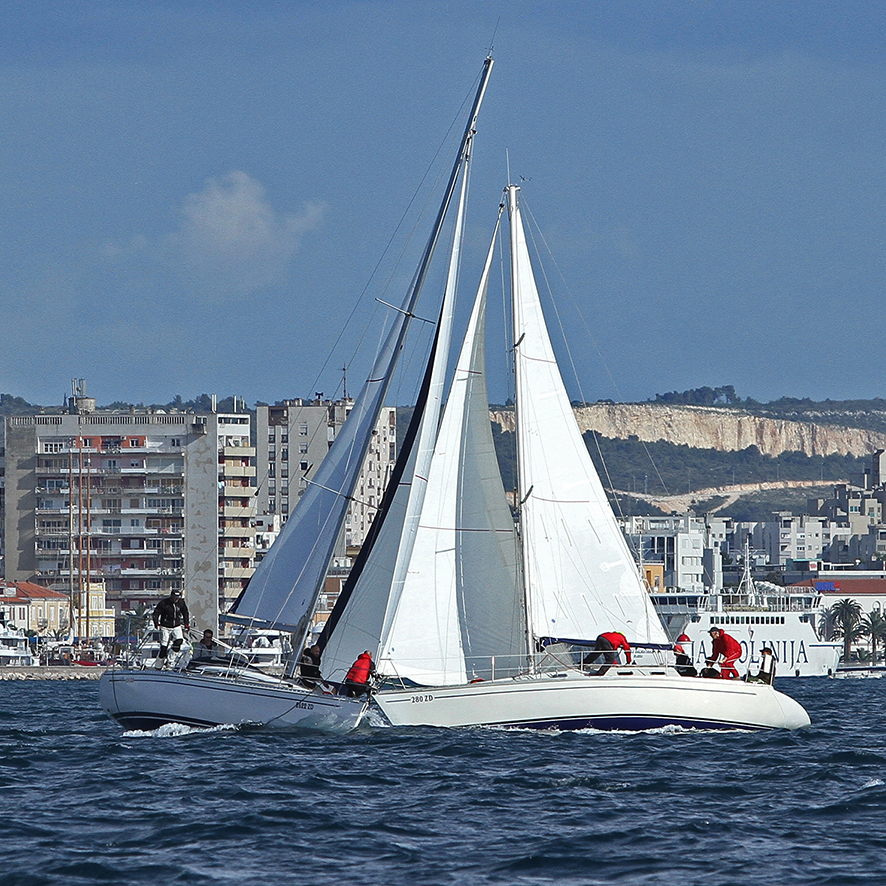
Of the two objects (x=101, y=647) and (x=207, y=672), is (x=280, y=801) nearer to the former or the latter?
(x=207, y=672)

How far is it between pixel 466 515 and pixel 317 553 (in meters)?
2.85

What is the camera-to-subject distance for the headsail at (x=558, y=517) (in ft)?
104

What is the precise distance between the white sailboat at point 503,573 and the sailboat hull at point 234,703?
38.2 inches

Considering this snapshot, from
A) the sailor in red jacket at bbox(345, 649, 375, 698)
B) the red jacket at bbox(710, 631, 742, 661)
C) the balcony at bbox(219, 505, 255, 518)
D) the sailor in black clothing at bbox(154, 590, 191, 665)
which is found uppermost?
the balcony at bbox(219, 505, 255, 518)

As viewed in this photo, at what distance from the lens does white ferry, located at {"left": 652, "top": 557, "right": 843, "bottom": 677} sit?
105938 millimetres

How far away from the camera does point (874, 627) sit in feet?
469

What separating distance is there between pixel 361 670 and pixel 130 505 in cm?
9729

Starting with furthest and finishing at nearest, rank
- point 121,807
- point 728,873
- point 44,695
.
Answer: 1. point 44,695
2. point 121,807
3. point 728,873

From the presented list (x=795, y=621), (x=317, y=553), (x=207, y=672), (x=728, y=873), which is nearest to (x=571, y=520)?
(x=317, y=553)

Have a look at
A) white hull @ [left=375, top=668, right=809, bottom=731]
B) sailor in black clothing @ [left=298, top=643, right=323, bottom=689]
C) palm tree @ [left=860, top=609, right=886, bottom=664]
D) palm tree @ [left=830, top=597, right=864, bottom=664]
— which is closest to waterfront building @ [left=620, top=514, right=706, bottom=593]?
palm tree @ [left=830, top=597, right=864, bottom=664]

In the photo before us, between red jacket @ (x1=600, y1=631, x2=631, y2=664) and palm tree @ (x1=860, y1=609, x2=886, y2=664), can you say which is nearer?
red jacket @ (x1=600, y1=631, x2=631, y2=664)

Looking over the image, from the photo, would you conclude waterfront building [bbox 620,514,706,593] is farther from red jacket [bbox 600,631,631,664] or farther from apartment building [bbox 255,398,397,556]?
red jacket [bbox 600,631,631,664]

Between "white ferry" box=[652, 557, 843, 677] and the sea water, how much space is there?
2950 inches

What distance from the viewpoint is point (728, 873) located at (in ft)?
55.9
